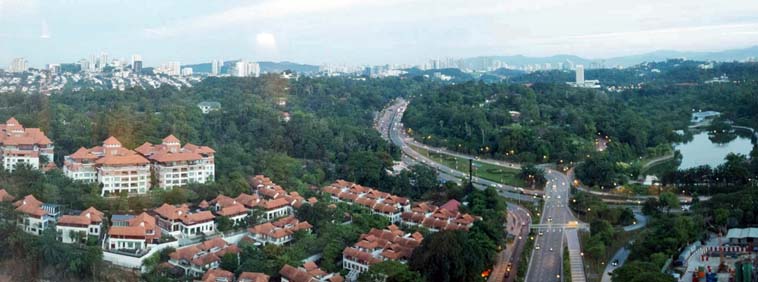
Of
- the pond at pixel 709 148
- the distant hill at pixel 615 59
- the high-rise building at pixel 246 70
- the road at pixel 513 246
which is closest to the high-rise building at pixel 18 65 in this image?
the road at pixel 513 246

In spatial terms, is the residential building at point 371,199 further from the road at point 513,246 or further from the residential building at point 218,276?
the residential building at point 218,276

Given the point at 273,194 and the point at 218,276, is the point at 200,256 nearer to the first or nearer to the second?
the point at 218,276

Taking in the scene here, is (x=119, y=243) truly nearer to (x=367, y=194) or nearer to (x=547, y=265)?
(x=367, y=194)

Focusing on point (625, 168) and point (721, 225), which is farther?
point (625, 168)

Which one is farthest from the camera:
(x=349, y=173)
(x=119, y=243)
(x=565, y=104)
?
(x=565, y=104)

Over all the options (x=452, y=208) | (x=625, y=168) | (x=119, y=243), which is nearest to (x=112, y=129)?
(x=119, y=243)

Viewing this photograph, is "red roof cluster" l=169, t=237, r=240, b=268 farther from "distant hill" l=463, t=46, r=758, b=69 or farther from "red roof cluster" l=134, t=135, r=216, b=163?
"distant hill" l=463, t=46, r=758, b=69

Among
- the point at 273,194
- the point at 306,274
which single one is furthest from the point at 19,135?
the point at 306,274

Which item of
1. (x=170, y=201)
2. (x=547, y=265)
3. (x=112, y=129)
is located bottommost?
(x=547, y=265)
